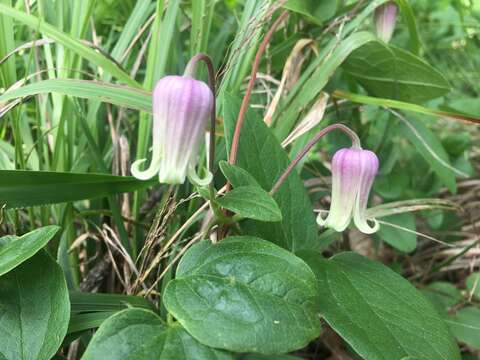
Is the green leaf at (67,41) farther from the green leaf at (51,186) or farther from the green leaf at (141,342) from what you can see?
the green leaf at (141,342)

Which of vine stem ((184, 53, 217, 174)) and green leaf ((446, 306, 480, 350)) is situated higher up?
Answer: vine stem ((184, 53, 217, 174))

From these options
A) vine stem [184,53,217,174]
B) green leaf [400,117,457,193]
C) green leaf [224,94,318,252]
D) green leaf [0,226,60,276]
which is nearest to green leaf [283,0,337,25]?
green leaf [400,117,457,193]

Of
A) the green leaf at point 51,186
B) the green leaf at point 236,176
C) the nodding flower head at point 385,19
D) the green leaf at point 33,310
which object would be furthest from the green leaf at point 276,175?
the nodding flower head at point 385,19

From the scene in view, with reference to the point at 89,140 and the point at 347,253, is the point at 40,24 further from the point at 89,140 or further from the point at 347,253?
the point at 347,253

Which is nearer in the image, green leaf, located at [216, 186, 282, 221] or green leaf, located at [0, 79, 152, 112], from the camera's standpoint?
green leaf, located at [216, 186, 282, 221]

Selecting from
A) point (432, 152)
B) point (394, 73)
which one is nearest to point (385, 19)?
point (394, 73)

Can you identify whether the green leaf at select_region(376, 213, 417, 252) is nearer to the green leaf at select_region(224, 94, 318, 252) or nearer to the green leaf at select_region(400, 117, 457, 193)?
the green leaf at select_region(400, 117, 457, 193)
